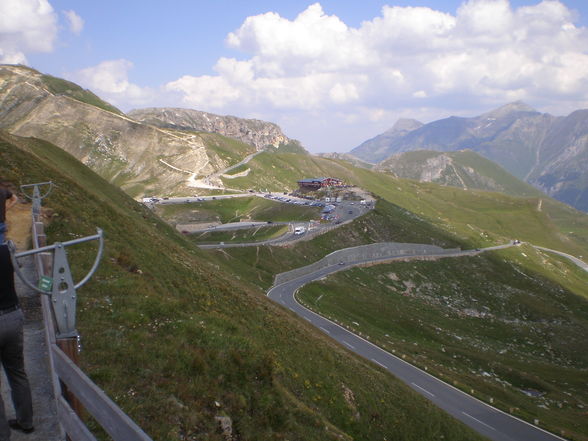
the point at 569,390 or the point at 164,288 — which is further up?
the point at 164,288

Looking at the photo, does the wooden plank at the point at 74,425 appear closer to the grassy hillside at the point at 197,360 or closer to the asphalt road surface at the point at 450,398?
the grassy hillside at the point at 197,360

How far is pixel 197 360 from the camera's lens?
12.9 metres

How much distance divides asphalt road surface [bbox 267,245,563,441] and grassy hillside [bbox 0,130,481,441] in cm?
694

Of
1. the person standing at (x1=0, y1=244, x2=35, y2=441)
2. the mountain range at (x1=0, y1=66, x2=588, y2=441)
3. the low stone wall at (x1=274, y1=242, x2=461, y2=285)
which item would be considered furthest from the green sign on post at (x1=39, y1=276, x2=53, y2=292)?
the low stone wall at (x1=274, y1=242, x2=461, y2=285)

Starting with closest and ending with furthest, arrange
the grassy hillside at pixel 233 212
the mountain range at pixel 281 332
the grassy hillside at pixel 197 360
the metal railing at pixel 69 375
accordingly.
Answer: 1. the metal railing at pixel 69 375
2. the grassy hillside at pixel 197 360
3. the mountain range at pixel 281 332
4. the grassy hillside at pixel 233 212

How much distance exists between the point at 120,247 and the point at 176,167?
571 feet

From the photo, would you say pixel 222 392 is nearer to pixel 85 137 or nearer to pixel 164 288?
pixel 164 288

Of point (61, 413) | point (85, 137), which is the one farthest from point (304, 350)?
point (85, 137)

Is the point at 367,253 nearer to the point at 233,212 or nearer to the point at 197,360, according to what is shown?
the point at 233,212

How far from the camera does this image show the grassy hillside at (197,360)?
1123cm

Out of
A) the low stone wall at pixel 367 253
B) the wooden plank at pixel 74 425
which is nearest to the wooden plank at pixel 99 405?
the wooden plank at pixel 74 425

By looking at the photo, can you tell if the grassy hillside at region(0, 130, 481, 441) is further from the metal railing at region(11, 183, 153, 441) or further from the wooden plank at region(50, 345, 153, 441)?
the wooden plank at region(50, 345, 153, 441)

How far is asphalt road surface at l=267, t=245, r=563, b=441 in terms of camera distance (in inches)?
1340

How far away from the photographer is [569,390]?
5447 cm
